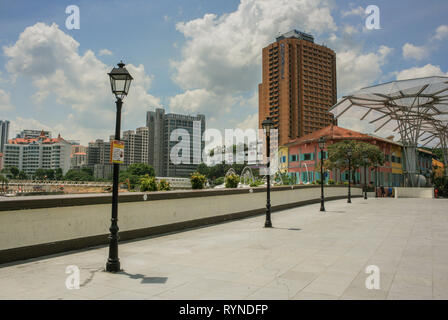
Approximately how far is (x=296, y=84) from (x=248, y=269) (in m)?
123

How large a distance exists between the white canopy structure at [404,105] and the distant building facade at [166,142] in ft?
408

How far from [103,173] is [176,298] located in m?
186

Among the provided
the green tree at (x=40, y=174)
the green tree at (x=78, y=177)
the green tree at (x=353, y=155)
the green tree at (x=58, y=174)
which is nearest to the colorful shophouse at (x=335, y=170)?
the green tree at (x=353, y=155)

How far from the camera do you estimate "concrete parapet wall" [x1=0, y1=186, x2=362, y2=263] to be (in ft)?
21.4

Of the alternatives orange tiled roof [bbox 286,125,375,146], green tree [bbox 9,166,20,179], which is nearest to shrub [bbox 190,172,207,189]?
orange tiled roof [bbox 286,125,375,146]

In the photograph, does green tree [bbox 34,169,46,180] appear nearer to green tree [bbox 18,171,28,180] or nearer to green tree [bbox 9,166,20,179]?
Answer: green tree [bbox 18,171,28,180]

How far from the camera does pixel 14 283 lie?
507 centimetres

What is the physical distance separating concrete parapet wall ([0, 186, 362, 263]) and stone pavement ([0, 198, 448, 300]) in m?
0.41

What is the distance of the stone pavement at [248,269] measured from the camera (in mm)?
4652

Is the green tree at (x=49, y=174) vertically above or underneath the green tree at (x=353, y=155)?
underneath

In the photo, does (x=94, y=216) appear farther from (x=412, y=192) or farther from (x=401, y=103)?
(x=401, y=103)

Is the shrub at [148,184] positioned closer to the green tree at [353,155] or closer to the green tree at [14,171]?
the green tree at [353,155]

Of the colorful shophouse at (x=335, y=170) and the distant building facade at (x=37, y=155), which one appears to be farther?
the distant building facade at (x=37, y=155)
